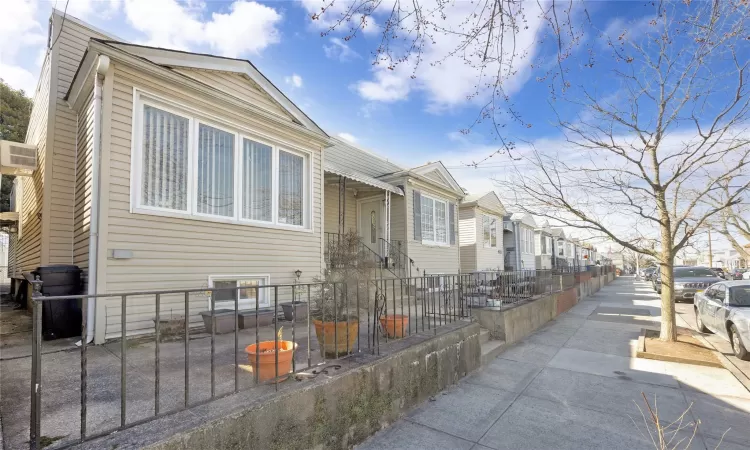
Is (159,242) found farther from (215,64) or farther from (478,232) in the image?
(478,232)

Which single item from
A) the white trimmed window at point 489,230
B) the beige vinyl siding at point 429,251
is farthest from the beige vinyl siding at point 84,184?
the white trimmed window at point 489,230

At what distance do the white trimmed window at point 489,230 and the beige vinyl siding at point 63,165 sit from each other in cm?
1477

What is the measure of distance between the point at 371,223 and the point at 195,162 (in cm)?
640

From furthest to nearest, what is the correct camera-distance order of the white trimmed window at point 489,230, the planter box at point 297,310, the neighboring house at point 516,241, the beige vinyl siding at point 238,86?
the neighboring house at point 516,241 < the white trimmed window at point 489,230 < the planter box at point 297,310 < the beige vinyl siding at point 238,86

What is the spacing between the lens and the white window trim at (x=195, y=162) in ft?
16.7

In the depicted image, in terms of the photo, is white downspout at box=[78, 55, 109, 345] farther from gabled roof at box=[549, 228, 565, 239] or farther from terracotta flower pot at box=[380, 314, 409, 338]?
gabled roof at box=[549, 228, 565, 239]

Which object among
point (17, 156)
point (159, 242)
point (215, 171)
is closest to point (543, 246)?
point (215, 171)

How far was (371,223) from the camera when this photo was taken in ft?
37.6

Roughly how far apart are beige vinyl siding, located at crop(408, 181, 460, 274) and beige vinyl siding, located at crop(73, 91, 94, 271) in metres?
7.73

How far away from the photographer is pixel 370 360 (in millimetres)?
3523

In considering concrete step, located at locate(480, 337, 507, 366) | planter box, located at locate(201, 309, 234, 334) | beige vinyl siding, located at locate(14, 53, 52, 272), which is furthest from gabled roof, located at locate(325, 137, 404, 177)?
concrete step, located at locate(480, 337, 507, 366)

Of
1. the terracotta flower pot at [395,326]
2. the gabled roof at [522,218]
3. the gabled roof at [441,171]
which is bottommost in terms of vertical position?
the terracotta flower pot at [395,326]

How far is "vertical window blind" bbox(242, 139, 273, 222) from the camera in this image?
6.50 m

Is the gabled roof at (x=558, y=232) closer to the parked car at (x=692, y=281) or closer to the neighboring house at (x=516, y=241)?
the neighboring house at (x=516, y=241)
